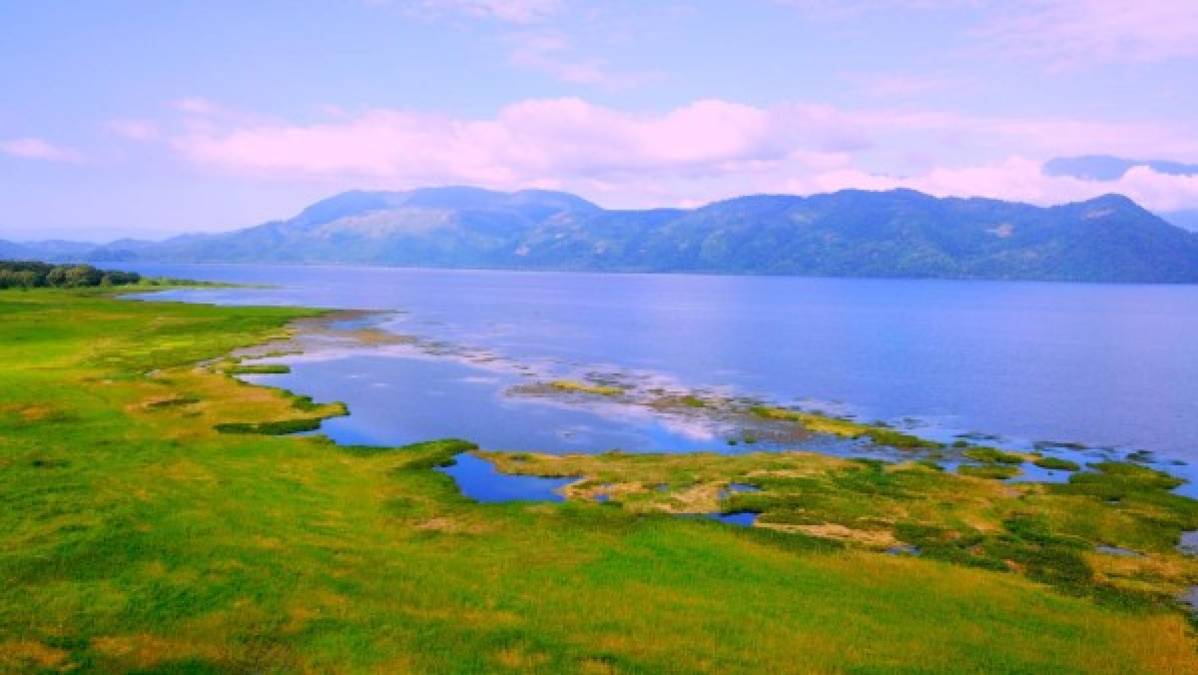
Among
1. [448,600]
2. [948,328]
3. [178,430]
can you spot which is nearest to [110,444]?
[178,430]

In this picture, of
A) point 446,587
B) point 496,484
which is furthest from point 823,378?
point 446,587

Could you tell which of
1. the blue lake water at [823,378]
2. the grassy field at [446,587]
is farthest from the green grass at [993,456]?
the blue lake water at [823,378]

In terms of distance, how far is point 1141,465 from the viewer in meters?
58.5

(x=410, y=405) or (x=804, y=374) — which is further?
(x=804, y=374)

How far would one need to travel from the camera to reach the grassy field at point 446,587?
26.9m

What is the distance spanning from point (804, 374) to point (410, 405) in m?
56.1

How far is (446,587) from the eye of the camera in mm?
32156

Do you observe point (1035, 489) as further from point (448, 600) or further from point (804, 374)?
point (804, 374)

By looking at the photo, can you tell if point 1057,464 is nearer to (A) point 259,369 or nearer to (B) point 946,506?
(B) point 946,506

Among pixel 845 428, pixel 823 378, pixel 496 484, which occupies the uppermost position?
pixel 823 378

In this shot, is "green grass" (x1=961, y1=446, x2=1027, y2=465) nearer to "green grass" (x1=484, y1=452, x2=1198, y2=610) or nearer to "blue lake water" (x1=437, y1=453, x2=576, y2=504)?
"green grass" (x1=484, y1=452, x2=1198, y2=610)

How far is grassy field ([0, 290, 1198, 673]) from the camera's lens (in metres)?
26.9

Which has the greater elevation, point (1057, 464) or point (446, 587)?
point (446, 587)

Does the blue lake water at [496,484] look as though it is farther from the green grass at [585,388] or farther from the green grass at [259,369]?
the green grass at [259,369]
